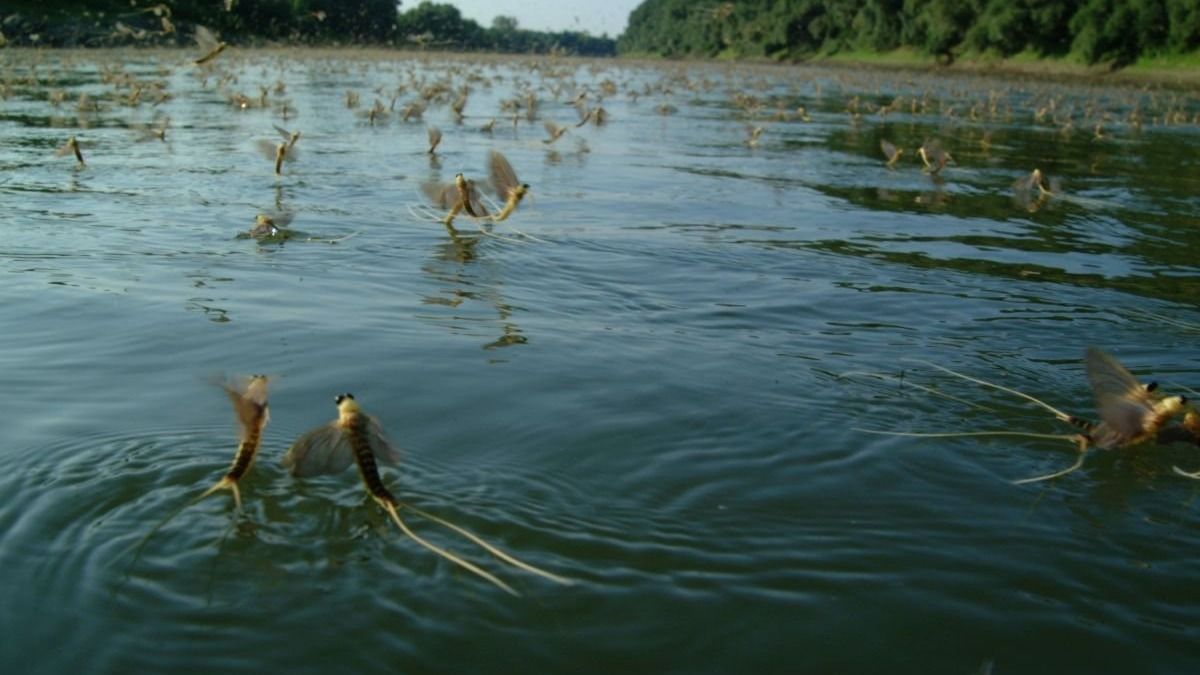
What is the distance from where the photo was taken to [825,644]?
321 cm

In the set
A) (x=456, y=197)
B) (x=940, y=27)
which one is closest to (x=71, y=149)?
(x=456, y=197)

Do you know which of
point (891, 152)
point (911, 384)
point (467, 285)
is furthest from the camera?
point (891, 152)

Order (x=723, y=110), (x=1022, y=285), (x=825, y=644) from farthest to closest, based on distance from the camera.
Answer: (x=723, y=110), (x=1022, y=285), (x=825, y=644)

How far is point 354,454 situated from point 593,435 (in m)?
1.43

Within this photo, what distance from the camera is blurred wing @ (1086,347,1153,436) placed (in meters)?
4.43

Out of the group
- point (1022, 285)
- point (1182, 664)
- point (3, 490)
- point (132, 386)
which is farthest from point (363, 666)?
point (1022, 285)

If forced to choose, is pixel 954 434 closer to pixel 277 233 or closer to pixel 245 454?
pixel 245 454

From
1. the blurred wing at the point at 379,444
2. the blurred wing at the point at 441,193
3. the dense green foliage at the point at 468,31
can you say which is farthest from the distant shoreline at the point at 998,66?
the blurred wing at the point at 379,444

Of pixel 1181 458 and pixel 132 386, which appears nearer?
pixel 1181 458

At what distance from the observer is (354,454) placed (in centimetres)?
364

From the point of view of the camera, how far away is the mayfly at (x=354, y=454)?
3.55 m

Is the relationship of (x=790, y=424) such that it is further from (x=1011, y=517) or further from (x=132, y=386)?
(x=132, y=386)

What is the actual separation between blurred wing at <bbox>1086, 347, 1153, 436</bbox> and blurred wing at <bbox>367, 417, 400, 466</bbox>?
2.90 m

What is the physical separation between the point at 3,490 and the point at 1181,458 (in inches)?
192
